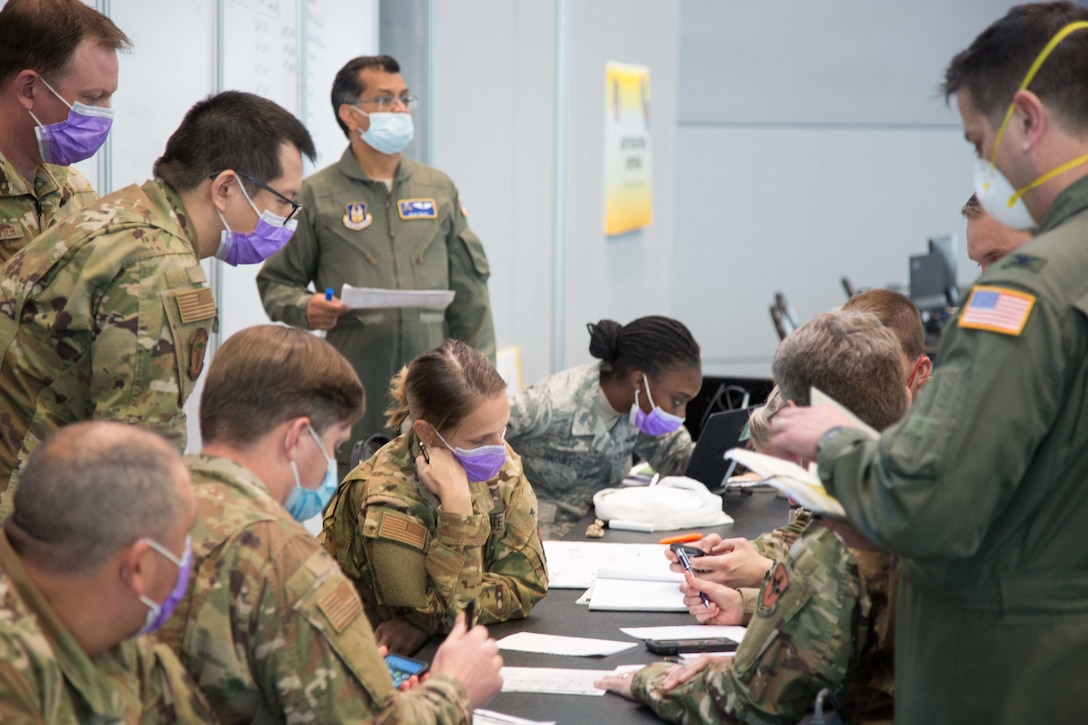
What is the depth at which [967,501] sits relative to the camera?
4.34 ft

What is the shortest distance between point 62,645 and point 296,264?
9.11ft

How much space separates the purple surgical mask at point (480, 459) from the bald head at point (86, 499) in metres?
1.14

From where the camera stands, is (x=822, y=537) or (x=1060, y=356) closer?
(x=1060, y=356)

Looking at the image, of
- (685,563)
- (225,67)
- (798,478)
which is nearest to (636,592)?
(685,563)

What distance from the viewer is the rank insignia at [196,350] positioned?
2.07 metres

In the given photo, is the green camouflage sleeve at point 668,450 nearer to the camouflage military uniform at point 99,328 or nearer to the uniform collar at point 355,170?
the uniform collar at point 355,170

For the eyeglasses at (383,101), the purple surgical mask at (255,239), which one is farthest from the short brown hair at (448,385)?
the eyeglasses at (383,101)

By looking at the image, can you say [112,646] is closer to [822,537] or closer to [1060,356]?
[822,537]

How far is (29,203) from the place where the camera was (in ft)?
8.34

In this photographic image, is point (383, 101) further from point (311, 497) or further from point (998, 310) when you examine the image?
point (998, 310)

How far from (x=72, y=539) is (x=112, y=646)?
0.51 ft

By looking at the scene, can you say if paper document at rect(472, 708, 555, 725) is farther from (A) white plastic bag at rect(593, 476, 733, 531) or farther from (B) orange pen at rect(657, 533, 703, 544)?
(A) white plastic bag at rect(593, 476, 733, 531)

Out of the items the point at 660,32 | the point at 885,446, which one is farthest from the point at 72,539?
the point at 660,32

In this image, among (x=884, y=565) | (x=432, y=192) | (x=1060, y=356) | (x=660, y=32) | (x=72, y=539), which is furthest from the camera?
(x=660, y=32)
